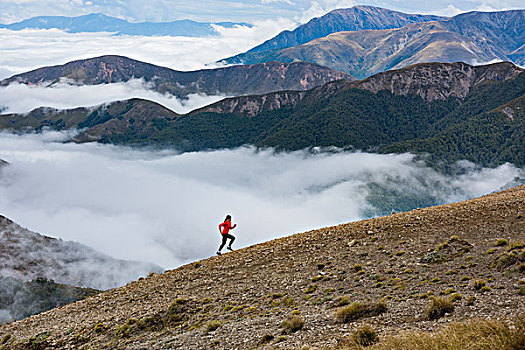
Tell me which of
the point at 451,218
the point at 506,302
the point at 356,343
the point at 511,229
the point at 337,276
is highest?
the point at 451,218

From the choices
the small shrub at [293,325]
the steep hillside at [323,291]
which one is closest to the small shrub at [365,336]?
the steep hillside at [323,291]

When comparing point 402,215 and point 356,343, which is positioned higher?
point 402,215

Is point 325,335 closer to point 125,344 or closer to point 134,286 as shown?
point 125,344

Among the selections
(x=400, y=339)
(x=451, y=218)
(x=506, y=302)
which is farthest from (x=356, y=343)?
(x=451, y=218)

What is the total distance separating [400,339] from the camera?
42.2 ft

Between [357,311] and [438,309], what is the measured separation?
10.5 ft

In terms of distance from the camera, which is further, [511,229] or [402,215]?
[402,215]

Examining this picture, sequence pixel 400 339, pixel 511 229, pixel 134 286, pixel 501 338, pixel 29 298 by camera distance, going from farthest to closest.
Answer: pixel 29 298 → pixel 134 286 → pixel 511 229 → pixel 400 339 → pixel 501 338

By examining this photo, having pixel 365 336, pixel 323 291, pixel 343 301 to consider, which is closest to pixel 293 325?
pixel 343 301

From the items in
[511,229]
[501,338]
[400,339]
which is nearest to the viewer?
[501,338]

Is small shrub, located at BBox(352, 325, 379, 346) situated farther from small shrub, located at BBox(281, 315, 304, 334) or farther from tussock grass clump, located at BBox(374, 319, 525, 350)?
small shrub, located at BBox(281, 315, 304, 334)

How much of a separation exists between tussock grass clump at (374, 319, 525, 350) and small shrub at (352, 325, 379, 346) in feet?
1.81

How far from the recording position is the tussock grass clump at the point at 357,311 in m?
16.4

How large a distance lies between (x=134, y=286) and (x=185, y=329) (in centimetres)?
1251
